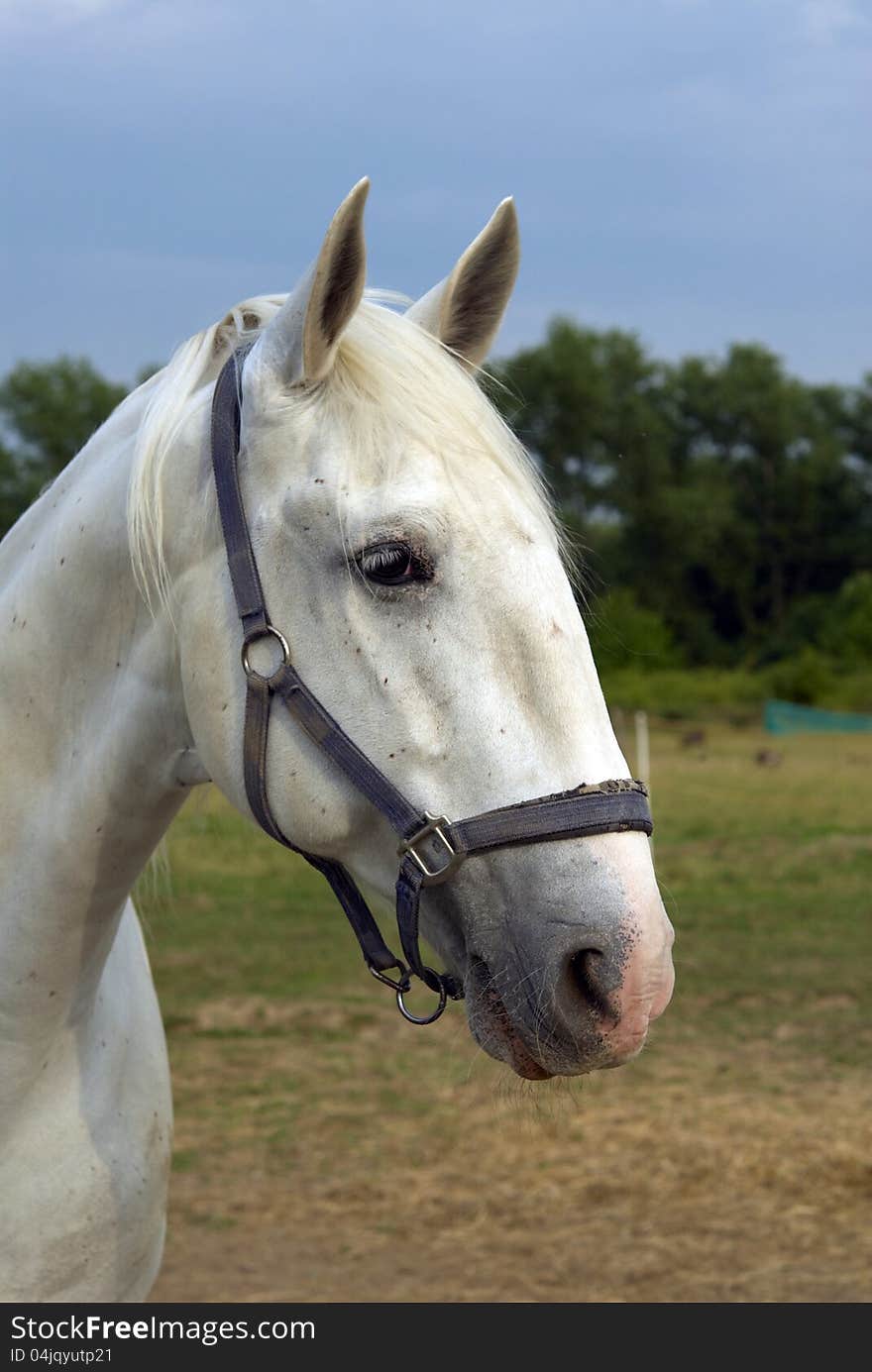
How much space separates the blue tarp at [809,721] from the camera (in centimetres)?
2477

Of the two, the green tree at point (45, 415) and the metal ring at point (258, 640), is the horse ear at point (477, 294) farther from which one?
the green tree at point (45, 415)

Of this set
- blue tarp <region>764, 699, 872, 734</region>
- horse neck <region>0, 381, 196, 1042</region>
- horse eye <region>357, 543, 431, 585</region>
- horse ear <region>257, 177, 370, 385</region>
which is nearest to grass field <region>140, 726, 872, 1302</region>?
horse neck <region>0, 381, 196, 1042</region>

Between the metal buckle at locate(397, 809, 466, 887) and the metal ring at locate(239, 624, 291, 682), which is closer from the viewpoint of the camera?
the metal buckle at locate(397, 809, 466, 887)

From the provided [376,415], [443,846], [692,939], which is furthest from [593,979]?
[692,939]

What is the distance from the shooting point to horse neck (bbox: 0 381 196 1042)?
6.22 feet

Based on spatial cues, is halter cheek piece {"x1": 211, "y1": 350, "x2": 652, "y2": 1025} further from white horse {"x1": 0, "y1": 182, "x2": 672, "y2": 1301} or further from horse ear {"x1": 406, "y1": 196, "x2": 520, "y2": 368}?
horse ear {"x1": 406, "y1": 196, "x2": 520, "y2": 368}

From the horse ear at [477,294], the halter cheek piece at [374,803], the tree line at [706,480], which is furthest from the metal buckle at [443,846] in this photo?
the tree line at [706,480]

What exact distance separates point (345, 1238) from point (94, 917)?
10.2 feet

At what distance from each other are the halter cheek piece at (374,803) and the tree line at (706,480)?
2803cm

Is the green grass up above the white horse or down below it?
below

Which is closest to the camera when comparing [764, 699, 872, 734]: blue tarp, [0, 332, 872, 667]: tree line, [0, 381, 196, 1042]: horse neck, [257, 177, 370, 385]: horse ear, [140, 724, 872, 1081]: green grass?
[257, 177, 370, 385]: horse ear

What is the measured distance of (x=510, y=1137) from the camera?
538cm

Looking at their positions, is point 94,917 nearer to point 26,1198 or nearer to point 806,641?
point 26,1198
